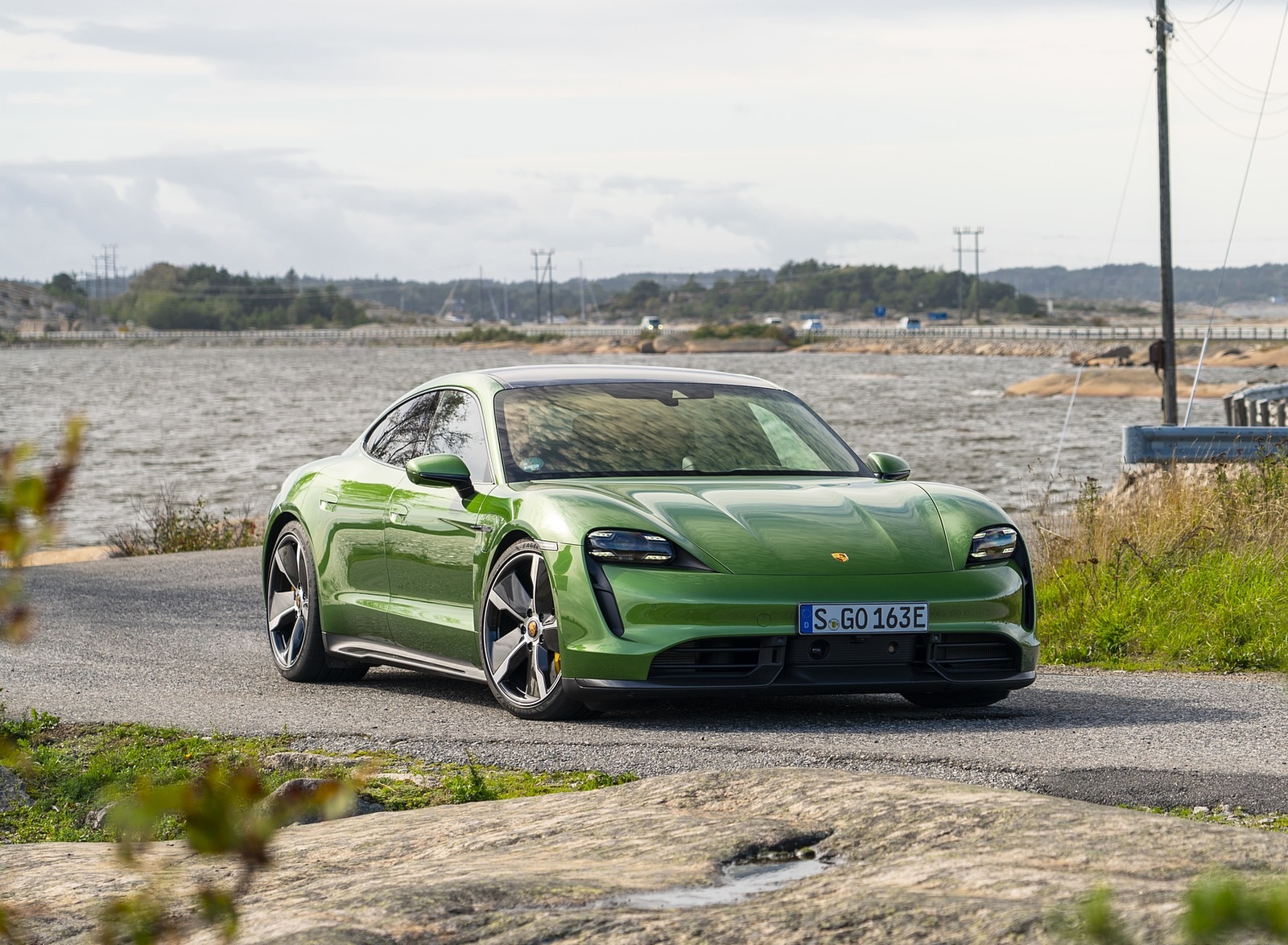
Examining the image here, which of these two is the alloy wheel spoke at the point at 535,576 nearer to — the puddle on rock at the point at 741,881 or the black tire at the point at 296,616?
the black tire at the point at 296,616

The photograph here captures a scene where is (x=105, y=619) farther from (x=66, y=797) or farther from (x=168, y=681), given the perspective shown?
(x=66, y=797)

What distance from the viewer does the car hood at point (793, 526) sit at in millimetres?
6836

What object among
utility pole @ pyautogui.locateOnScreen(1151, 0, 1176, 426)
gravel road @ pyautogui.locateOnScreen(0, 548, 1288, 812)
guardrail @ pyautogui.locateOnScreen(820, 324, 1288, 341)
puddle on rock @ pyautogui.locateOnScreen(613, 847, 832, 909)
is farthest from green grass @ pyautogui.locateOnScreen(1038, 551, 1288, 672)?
guardrail @ pyautogui.locateOnScreen(820, 324, 1288, 341)

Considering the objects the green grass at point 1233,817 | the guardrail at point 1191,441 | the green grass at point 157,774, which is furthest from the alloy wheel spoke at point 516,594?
the guardrail at point 1191,441

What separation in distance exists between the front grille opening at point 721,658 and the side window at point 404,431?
2.05 meters

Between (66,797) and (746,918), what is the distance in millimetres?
3985

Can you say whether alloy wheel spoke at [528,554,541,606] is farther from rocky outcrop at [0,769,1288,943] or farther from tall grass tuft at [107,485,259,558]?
tall grass tuft at [107,485,259,558]

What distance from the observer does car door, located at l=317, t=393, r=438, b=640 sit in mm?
8219

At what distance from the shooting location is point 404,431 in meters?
8.61

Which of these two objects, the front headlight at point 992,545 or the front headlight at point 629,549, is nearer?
the front headlight at point 629,549

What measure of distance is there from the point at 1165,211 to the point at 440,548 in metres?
28.4

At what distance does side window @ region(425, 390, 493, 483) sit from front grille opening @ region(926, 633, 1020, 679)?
2.09 metres

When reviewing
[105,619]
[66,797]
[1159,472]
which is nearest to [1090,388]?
[1159,472]

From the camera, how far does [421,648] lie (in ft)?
26.0
